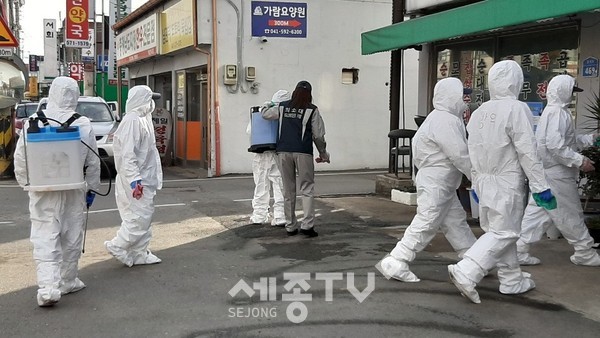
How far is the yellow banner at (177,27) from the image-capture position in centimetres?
1474

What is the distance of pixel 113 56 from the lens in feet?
98.2

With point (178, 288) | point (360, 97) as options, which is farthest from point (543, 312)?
point (360, 97)

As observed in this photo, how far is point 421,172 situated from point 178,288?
96.9 inches

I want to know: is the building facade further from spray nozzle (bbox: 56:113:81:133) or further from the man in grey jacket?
spray nozzle (bbox: 56:113:81:133)

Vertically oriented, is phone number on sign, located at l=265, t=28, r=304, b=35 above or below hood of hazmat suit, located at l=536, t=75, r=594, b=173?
above

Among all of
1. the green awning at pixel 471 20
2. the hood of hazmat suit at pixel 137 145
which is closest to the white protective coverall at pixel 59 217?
the hood of hazmat suit at pixel 137 145

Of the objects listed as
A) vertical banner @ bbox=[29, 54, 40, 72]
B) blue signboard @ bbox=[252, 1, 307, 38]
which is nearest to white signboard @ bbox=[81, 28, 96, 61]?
blue signboard @ bbox=[252, 1, 307, 38]

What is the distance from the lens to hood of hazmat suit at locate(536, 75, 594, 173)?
6.28 meters

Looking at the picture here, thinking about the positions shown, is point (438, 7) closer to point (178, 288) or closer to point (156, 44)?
point (178, 288)

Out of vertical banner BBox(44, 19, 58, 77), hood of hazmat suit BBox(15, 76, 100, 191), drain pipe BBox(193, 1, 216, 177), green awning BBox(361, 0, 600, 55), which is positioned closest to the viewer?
hood of hazmat suit BBox(15, 76, 100, 191)

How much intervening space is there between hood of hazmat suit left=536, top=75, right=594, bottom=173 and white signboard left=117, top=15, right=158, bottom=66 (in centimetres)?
1310

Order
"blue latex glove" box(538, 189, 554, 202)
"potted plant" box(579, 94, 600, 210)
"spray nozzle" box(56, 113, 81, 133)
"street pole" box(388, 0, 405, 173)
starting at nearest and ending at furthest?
"blue latex glove" box(538, 189, 554, 202) < "spray nozzle" box(56, 113, 81, 133) < "potted plant" box(579, 94, 600, 210) < "street pole" box(388, 0, 405, 173)

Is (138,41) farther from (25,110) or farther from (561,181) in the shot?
(561,181)

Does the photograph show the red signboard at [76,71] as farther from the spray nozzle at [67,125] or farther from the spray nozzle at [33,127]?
the spray nozzle at [33,127]
